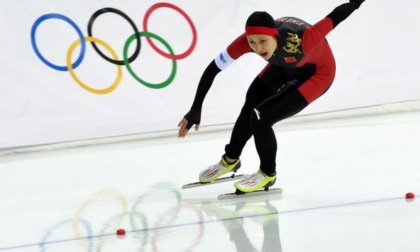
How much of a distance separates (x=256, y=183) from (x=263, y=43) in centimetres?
80

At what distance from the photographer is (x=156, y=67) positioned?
6480mm

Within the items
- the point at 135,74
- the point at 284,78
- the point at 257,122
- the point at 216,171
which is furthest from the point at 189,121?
the point at 135,74

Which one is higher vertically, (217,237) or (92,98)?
(92,98)

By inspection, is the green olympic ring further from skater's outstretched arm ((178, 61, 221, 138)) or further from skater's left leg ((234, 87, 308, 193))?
skater's left leg ((234, 87, 308, 193))

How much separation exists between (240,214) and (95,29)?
9.63 ft

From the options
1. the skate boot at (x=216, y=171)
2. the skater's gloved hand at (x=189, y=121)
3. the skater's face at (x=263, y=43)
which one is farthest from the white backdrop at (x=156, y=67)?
the skater's face at (x=263, y=43)

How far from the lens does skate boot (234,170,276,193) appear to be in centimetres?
438

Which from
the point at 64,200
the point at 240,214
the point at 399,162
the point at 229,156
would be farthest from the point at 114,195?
the point at 399,162

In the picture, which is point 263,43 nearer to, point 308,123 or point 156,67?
point 156,67

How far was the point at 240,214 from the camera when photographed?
388 centimetres

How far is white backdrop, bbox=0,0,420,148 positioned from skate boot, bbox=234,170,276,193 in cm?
219

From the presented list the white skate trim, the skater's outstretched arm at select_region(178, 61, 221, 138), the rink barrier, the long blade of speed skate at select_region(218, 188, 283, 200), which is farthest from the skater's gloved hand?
the rink barrier

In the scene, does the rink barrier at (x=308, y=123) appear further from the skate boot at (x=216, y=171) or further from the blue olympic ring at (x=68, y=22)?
the skate boot at (x=216, y=171)

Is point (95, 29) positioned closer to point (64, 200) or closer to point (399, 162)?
point (64, 200)
